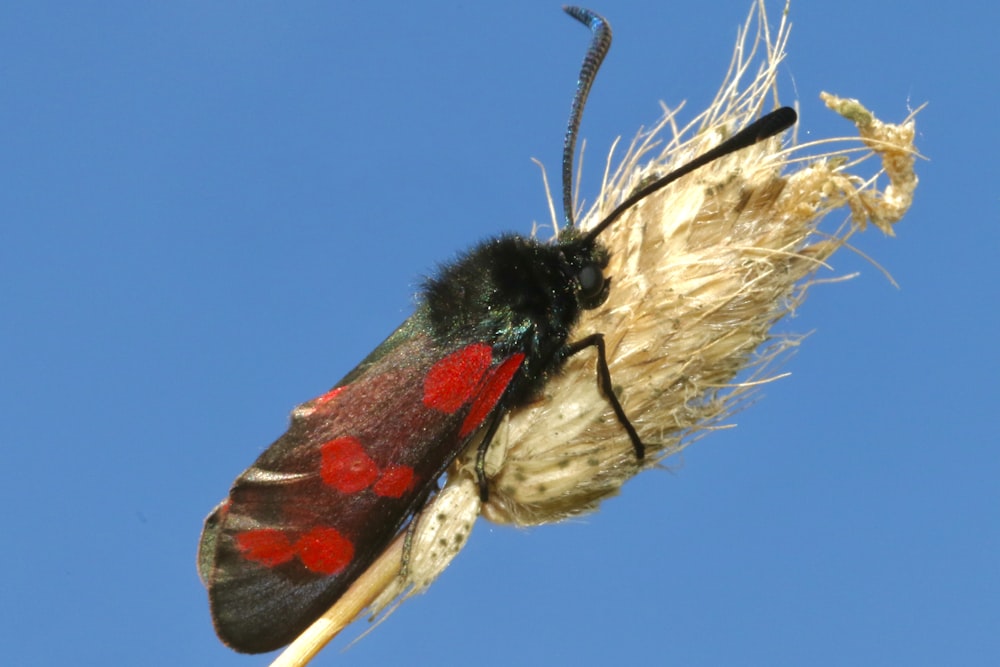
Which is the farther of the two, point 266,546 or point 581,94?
point 581,94

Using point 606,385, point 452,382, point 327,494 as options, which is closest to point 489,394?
point 452,382

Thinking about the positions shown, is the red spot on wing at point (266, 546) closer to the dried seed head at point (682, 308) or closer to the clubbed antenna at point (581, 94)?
the dried seed head at point (682, 308)

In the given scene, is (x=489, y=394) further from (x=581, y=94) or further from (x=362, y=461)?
(x=581, y=94)

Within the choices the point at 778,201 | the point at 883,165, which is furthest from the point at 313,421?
the point at 883,165

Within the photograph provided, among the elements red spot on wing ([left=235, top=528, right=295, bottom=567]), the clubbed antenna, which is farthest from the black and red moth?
the clubbed antenna

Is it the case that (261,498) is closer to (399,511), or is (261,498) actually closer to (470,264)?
(399,511)

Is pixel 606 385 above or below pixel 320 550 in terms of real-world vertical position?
below

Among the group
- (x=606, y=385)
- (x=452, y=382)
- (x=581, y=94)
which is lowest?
(x=606, y=385)

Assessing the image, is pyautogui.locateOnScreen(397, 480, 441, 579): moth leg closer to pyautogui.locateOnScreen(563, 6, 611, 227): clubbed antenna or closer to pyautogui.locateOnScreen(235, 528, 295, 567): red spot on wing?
pyautogui.locateOnScreen(235, 528, 295, 567): red spot on wing
